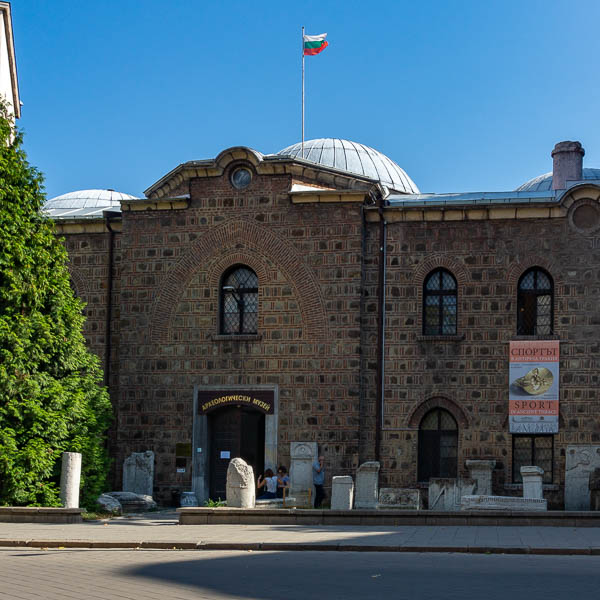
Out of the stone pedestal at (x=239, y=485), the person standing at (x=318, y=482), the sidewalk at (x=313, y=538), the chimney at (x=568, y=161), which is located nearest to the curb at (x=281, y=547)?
the sidewalk at (x=313, y=538)

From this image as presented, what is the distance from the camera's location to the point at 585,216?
29.3 m

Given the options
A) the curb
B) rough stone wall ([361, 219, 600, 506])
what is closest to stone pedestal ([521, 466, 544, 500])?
rough stone wall ([361, 219, 600, 506])

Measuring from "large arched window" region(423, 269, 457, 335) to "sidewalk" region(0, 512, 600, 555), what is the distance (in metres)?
9.56

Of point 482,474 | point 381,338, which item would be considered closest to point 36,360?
point 381,338

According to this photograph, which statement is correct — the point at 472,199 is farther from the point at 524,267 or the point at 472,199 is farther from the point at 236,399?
the point at 236,399

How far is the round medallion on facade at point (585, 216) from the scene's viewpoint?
29233 mm

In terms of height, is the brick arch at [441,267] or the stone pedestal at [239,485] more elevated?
the brick arch at [441,267]

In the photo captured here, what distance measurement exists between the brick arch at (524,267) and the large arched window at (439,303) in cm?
157

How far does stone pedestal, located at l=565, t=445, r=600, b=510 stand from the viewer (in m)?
27.3

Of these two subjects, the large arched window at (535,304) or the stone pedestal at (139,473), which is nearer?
the large arched window at (535,304)

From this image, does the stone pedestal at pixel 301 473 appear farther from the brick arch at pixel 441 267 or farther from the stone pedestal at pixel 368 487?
the brick arch at pixel 441 267

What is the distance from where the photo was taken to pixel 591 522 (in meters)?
21.3

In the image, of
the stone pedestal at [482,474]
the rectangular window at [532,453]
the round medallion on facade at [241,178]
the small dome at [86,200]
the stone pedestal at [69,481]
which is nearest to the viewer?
the stone pedestal at [69,481]

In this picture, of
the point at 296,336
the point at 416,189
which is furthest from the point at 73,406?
the point at 416,189
